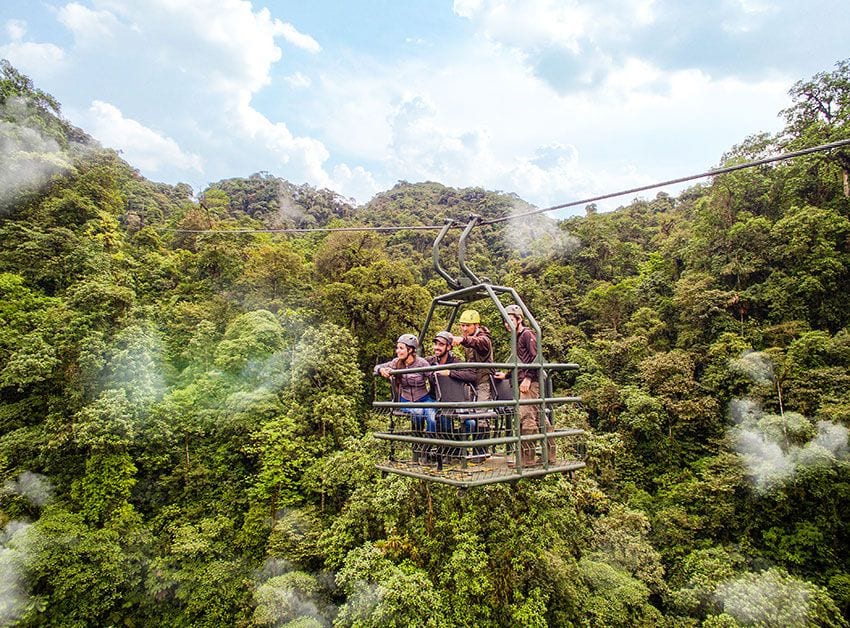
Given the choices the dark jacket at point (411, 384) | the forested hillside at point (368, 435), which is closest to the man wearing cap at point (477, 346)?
the dark jacket at point (411, 384)

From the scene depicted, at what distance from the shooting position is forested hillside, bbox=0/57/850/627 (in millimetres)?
9484

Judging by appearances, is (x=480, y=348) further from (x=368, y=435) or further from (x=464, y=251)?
(x=368, y=435)

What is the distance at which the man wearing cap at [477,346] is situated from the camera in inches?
138

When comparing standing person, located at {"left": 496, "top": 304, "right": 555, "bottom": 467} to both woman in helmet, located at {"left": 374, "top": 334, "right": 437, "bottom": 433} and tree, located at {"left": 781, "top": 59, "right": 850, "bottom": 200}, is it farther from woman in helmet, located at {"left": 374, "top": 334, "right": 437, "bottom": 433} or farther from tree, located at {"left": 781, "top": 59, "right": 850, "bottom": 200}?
tree, located at {"left": 781, "top": 59, "right": 850, "bottom": 200}

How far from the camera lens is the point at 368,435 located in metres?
11.3

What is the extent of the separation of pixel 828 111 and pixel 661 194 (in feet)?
53.4

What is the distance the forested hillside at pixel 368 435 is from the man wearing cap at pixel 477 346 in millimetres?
5945

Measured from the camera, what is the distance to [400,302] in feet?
52.7

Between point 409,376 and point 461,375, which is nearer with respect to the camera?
point 461,375

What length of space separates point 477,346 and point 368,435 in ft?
27.4

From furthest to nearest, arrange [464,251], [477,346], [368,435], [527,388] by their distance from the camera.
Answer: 1. [368,435]
2. [477,346]
3. [527,388]
4. [464,251]

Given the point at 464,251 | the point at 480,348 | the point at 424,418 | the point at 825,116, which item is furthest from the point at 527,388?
the point at 825,116

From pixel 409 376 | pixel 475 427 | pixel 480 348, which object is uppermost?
pixel 480 348

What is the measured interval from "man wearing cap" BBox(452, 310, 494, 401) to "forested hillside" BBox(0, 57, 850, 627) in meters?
5.94
